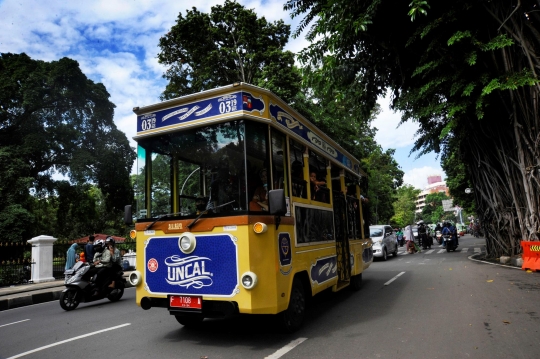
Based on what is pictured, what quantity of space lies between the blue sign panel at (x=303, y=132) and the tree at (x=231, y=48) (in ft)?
33.2

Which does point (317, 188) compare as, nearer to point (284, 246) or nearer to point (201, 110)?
point (284, 246)

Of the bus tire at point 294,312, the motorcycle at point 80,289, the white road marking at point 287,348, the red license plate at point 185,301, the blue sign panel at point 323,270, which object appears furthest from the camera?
the motorcycle at point 80,289

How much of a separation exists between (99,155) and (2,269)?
13.3 m

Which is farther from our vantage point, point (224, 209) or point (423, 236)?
point (423, 236)

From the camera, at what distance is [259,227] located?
4.50m

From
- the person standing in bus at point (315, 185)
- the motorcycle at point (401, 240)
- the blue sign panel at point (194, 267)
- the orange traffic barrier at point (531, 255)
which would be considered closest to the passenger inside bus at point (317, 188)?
the person standing in bus at point (315, 185)

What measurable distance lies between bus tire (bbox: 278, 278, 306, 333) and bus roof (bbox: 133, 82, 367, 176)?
7.26 feet

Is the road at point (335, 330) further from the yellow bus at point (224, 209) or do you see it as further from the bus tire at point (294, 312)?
the yellow bus at point (224, 209)

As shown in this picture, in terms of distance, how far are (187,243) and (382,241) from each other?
551 inches

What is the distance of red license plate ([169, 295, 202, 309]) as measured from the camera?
4682 mm

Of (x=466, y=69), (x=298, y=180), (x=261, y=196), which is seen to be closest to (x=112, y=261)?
(x=298, y=180)

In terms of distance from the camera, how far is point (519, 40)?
377 inches

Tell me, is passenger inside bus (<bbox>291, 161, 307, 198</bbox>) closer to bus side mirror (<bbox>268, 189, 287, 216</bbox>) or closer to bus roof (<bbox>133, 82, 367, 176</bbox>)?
bus roof (<bbox>133, 82, 367, 176</bbox>)

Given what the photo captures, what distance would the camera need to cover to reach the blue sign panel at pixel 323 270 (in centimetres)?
592
